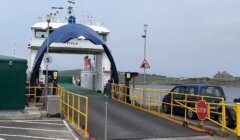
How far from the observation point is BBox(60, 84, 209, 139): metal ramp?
13352 millimetres

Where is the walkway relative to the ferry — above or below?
below

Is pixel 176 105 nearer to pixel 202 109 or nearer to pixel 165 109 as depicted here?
pixel 165 109

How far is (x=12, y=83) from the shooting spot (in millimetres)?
16438

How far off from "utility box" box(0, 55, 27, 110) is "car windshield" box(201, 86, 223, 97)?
23.5ft

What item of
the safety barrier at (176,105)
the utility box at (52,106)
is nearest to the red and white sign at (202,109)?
the safety barrier at (176,105)

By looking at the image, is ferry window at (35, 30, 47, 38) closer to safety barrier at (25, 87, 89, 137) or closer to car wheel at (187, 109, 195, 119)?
safety barrier at (25, 87, 89, 137)

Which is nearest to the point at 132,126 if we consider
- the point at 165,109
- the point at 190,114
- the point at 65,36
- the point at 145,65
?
the point at 190,114

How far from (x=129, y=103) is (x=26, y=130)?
8350 mm

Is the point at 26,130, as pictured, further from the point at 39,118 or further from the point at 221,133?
the point at 221,133

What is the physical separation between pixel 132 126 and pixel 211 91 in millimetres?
4943

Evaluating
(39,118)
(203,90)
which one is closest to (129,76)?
(203,90)

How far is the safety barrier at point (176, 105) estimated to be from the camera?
49.0ft

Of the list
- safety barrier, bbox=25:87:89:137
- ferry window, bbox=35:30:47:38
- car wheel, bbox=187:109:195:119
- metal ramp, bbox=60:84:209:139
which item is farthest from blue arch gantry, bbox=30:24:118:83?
car wheel, bbox=187:109:195:119

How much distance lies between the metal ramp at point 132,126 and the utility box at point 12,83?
2777 mm
